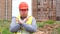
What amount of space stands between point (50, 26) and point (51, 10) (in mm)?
3341

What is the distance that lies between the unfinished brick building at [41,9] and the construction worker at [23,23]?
10.4 meters

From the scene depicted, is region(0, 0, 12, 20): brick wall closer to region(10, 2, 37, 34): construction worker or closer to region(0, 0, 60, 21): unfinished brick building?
region(0, 0, 60, 21): unfinished brick building

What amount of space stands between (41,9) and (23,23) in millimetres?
10926

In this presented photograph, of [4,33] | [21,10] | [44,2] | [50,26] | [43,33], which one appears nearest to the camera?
[21,10]

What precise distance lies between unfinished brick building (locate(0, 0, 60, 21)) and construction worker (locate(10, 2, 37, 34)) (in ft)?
34.2

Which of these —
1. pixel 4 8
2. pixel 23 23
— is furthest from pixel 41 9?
pixel 23 23

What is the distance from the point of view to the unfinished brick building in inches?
589

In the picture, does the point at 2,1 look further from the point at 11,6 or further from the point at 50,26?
the point at 50,26

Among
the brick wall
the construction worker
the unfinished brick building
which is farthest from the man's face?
the brick wall

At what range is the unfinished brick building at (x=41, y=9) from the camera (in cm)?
1497

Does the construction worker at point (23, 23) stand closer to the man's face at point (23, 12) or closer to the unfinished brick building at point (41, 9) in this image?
the man's face at point (23, 12)

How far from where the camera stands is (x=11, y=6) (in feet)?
50.8

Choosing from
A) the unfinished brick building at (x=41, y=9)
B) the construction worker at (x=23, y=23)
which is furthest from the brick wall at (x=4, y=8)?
the construction worker at (x=23, y=23)

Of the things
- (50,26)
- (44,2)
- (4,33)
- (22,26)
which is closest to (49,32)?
(50,26)
